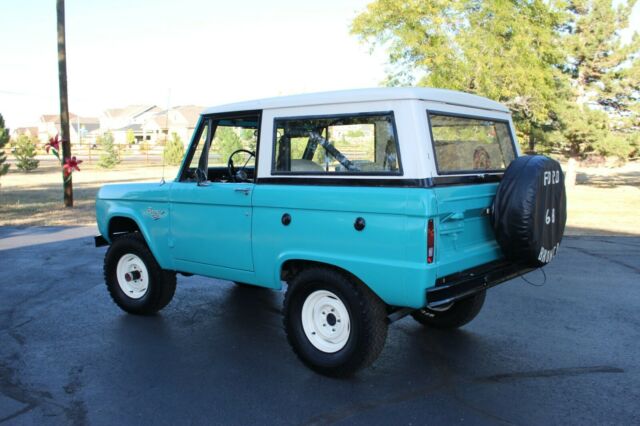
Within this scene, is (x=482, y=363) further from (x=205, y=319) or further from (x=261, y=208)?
(x=205, y=319)

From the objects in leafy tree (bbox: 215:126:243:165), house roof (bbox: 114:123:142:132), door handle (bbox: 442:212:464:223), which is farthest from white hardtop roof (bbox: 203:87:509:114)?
house roof (bbox: 114:123:142:132)

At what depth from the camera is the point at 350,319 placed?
409 cm

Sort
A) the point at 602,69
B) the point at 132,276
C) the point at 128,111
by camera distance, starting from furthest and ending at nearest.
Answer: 1. the point at 128,111
2. the point at 602,69
3. the point at 132,276

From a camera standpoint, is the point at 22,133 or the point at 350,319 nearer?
the point at 350,319

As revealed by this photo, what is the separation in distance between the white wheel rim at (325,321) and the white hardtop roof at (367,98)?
1431mm

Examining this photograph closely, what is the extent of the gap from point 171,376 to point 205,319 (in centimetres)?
147

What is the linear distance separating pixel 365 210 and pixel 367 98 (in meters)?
0.80

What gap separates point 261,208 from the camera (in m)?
4.52

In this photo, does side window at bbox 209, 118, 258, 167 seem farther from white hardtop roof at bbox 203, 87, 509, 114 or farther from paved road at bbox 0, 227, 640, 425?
paved road at bbox 0, 227, 640, 425

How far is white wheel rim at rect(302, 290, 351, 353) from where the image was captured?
4227 millimetres

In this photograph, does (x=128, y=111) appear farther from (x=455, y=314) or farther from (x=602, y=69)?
(x=455, y=314)

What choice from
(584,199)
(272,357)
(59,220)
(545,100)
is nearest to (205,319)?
(272,357)

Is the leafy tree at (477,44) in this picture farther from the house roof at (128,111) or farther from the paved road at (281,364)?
the house roof at (128,111)

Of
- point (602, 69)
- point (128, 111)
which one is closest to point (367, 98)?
point (602, 69)
